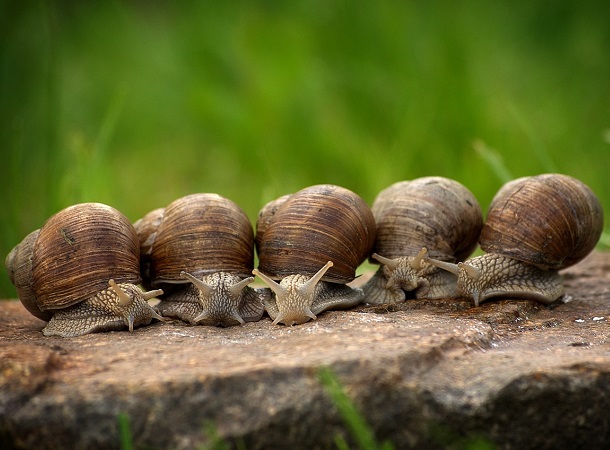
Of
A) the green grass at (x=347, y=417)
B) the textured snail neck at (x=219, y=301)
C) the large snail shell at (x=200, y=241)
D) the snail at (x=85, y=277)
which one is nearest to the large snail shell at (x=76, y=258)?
the snail at (x=85, y=277)

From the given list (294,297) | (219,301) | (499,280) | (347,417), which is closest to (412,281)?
(499,280)

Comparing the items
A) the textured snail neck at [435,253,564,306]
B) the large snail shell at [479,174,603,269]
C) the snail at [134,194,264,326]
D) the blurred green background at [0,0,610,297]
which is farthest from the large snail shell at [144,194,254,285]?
the blurred green background at [0,0,610,297]

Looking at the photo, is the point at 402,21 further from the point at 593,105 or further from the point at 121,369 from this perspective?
the point at 121,369

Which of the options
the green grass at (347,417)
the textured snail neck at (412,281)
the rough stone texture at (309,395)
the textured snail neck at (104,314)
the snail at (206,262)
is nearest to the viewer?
the green grass at (347,417)

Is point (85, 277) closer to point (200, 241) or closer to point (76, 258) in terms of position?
point (76, 258)

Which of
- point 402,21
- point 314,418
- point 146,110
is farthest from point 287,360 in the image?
point 146,110

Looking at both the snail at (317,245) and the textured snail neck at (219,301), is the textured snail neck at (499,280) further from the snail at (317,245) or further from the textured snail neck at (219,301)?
the textured snail neck at (219,301)
